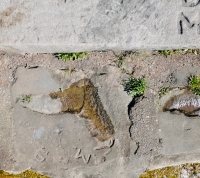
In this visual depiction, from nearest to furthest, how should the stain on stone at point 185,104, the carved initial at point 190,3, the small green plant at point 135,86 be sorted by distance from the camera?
the carved initial at point 190,3 < the small green plant at point 135,86 < the stain on stone at point 185,104

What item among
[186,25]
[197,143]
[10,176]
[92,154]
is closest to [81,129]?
[92,154]

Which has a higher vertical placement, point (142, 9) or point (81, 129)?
point (142, 9)

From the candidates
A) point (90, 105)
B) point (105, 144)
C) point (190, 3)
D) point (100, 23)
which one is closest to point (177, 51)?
point (190, 3)

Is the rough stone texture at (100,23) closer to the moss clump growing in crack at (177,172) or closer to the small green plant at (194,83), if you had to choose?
the small green plant at (194,83)

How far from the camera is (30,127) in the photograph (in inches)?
166

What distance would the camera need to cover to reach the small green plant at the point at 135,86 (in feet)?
13.5

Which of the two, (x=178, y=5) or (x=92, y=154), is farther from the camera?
(x=92, y=154)

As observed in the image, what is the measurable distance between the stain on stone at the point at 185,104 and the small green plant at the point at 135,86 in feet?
1.12

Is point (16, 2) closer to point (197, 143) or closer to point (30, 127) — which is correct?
point (30, 127)

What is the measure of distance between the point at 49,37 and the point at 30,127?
3.50ft

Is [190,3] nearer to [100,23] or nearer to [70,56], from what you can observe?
[100,23]

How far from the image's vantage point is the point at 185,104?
4.22m

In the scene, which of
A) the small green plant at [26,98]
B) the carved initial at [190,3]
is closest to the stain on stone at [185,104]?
the carved initial at [190,3]

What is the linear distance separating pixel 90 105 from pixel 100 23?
37.8 inches
